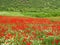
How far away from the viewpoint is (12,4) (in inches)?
3720

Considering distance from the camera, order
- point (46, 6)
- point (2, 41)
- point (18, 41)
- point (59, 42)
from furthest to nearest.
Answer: point (46, 6)
point (2, 41)
point (18, 41)
point (59, 42)

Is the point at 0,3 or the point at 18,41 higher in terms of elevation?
the point at 18,41

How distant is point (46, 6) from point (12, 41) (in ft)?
283

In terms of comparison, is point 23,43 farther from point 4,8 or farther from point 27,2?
point 27,2

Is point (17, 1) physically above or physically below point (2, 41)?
below

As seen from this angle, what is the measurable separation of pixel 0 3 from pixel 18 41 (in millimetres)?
86947

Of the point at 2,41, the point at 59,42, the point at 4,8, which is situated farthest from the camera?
the point at 4,8

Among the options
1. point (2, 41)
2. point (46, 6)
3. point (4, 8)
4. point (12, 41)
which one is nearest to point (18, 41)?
point (12, 41)

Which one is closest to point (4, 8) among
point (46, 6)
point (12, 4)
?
point (12, 4)

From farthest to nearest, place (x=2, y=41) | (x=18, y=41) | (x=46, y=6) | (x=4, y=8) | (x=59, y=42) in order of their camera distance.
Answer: (x=46, y=6) → (x=4, y=8) → (x=2, y=41) → (x=18, y=41) → (x=59, y=42)

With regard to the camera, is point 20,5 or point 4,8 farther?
point 20,5

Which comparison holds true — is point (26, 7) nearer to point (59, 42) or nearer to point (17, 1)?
point (17, 1)

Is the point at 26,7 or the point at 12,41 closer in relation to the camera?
the point at 12,41

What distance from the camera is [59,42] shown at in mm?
9234
